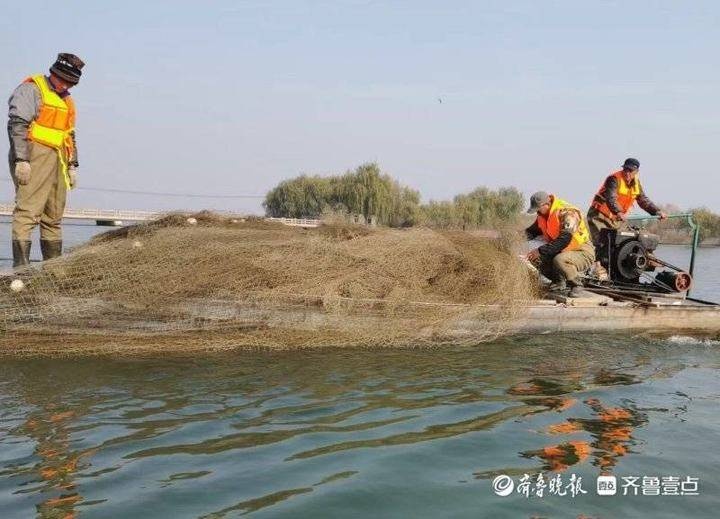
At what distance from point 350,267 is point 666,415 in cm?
336

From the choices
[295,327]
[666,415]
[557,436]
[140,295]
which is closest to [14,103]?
[140,295]

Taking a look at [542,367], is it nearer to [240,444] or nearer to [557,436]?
[557,436]

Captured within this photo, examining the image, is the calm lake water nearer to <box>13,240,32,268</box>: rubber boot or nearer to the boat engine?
<box>13,240,32,268</box>: rubber boot

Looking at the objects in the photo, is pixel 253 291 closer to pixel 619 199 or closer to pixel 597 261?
pixel 597 261

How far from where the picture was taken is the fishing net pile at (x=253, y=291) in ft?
19.4

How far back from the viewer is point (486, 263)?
7590mm

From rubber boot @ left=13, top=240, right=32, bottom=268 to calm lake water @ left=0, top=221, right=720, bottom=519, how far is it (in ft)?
4.82

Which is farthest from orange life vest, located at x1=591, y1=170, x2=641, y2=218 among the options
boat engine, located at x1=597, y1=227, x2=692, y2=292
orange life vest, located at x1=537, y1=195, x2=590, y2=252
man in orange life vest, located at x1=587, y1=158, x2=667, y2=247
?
orange life vest, located at x1=537, y1=195, x2=590, y2=252

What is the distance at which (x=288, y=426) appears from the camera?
14.6 feet

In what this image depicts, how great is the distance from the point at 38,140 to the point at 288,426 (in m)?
4.51

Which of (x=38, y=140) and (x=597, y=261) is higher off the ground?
(x=38, y=140)

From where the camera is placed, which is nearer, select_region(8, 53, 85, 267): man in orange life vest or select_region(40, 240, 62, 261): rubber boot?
select_region(8, 53, 85, 267): man in orange life vest

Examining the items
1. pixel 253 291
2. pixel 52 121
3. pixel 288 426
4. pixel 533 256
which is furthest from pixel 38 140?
pixel 533 256

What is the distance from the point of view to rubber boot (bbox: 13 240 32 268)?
6.66m
